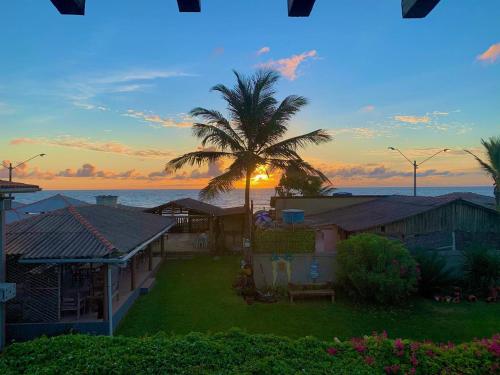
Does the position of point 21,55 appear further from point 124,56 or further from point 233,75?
point 233,75

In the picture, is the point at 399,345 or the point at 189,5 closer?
the point at 189,5

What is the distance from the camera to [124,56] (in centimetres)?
1293

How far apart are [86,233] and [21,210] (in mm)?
12343

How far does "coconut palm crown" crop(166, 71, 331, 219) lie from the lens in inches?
826

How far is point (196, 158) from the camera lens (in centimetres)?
2189

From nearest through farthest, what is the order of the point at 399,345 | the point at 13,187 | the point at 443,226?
the point at 399,345 < the point at 13,187 < the point at 443,226

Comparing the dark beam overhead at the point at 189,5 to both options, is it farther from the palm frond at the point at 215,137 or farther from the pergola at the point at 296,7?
the palm frond at the point at 215,137

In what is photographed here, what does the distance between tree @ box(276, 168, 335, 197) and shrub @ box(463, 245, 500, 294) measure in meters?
10.3

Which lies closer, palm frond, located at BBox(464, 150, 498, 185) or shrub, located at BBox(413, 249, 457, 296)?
shrub, located at BBox(413, 249, 457, 296)

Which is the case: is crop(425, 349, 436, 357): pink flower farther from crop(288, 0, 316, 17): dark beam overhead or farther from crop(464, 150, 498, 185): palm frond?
crop(464, 150, 498, 185): palm frond

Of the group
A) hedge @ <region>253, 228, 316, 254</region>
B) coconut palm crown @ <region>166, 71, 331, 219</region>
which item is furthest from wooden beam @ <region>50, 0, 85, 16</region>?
coconut palm crown @ <region>166, 71, 331, 219</region>

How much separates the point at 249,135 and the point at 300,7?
19870 mm

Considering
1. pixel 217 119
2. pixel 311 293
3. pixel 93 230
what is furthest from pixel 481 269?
pixel 217 119

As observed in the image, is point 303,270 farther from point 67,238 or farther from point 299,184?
point 299,184
